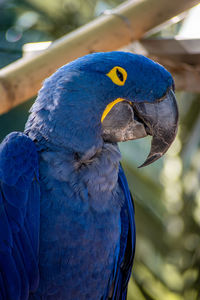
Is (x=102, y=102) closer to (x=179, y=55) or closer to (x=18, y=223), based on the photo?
(x=18, y=223)

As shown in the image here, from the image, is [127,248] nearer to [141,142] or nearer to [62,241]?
[62,241]

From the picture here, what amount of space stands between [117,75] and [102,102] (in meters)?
0.09

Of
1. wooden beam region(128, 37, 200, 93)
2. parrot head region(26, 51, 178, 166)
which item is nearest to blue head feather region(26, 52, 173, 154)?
parrot head region(26, 51, 178, 166)

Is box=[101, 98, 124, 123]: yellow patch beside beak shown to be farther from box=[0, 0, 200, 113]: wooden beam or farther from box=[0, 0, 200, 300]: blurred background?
box=[0, 0, 200, 300]: blurred background

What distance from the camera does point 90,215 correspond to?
1.09 m

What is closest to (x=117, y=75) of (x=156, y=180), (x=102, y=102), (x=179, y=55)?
(x=102, y=102)

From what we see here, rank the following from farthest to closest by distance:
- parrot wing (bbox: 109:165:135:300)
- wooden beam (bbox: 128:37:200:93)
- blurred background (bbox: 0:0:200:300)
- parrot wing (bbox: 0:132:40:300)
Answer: blurred background (bbox: 0:0:200:300) < wooden beam (bbox: 128:37:200:93) < parrot wing (bbox: 109:165:135:300) < parrot wing (bbox: 0:132:40:300)

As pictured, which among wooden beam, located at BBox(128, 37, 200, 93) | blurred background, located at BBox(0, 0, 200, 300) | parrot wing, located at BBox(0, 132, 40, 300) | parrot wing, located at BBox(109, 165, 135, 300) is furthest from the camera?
blurred background, located at BBox(0, 0, 200, 300)

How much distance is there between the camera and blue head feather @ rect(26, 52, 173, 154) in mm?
1060

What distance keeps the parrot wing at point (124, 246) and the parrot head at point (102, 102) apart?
25cm

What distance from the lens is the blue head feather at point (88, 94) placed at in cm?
106

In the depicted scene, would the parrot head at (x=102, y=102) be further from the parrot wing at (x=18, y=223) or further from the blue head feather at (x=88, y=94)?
the parrot wing at (x=18, y=223)

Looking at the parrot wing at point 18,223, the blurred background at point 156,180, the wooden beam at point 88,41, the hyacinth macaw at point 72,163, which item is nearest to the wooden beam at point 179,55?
the wooden beam at point 88,41

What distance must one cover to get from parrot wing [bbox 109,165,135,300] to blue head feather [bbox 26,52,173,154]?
26 centimetres
